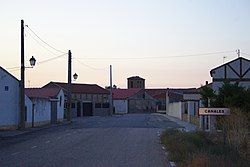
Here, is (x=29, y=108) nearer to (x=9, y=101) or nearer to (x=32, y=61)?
(x=9, y=101)

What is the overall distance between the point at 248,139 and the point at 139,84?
167 m

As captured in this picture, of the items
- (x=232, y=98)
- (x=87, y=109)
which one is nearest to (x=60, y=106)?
(x=87, y=109)

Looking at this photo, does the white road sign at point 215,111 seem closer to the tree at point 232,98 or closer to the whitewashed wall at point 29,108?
the tree at point 232,98

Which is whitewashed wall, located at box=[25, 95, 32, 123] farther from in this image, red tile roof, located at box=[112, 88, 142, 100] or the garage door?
red tile roof, located at box=[112, 88, 142, 100]

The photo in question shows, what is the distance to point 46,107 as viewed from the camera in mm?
54438

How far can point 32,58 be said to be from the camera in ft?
132

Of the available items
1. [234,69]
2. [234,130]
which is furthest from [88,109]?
[234,130]

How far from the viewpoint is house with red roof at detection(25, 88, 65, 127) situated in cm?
4894

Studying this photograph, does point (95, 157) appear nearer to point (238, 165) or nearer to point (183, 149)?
point (183, 149)

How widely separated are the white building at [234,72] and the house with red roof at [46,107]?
16.2 metres

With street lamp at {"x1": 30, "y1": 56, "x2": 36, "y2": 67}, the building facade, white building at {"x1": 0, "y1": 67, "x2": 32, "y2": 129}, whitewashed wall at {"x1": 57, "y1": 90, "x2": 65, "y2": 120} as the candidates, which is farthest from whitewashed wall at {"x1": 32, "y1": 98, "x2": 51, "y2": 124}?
the building facade

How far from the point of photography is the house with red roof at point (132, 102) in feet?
447

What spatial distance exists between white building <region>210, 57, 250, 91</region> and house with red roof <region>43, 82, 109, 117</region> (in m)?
47.6

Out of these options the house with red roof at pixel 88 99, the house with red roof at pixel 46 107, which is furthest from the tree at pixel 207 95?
the house with red roof at pixel 88 99
